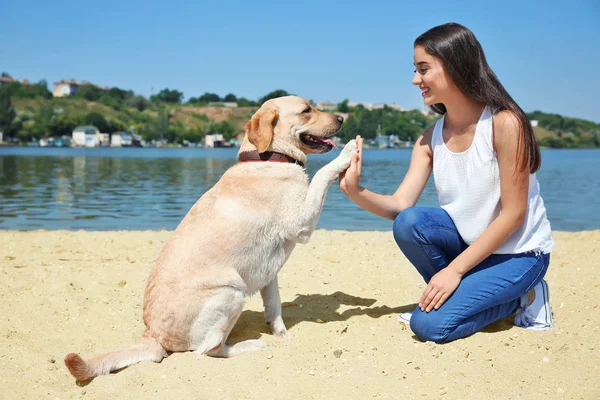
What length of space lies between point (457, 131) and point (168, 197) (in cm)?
1460

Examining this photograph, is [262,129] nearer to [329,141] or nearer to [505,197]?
[329,141]

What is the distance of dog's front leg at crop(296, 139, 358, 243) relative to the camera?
3992 mm

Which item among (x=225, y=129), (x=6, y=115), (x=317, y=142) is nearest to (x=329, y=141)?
(x=317, y=142)

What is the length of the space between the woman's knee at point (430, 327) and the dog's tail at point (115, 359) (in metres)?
1.82

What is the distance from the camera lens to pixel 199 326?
372 cm

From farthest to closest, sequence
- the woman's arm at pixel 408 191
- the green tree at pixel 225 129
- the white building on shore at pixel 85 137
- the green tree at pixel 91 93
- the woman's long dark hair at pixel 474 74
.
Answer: the green tree at pixel 91 93 < the white building on shore at pixel 85 137 < the green tree at pixel 225 129 < the woman's arm at pixel 408 191 < the woman's long dark hair at pixel 474 74

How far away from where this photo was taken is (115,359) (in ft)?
11.6

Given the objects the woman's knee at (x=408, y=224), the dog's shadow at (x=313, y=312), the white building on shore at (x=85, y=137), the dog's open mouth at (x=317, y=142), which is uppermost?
the white building on shore at (x=85, y=137)

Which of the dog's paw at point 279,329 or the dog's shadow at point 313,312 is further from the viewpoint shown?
the dog's shadow at point 313,312

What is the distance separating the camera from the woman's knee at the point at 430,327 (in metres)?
3.87

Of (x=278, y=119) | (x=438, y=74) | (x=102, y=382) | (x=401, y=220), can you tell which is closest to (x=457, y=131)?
(x=438, y=74)

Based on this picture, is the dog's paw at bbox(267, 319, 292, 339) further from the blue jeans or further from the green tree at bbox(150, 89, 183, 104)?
the green tree at bbox(150, 89, 183, 104)

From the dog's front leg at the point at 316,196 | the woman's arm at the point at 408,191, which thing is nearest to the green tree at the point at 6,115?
the woman's arm at the point at 408,191

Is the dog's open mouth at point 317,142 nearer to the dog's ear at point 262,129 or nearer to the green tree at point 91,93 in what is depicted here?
the dog's ear at point 262,129
